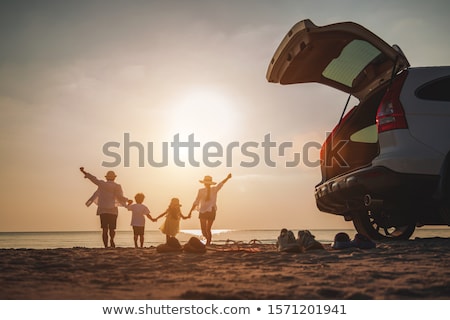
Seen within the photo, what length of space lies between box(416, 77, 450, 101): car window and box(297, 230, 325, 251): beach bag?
7.51 feet

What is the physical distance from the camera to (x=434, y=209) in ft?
22.1

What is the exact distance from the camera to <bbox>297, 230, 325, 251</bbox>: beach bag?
698 cm

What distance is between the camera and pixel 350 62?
6.90 meters

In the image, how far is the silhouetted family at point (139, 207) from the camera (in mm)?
9812

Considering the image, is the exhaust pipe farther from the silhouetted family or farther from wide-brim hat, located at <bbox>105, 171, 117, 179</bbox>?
wide-brim hat, located at <bbox>105, 171, 117, 179</bbox>

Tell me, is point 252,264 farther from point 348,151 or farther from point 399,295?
point 348,151

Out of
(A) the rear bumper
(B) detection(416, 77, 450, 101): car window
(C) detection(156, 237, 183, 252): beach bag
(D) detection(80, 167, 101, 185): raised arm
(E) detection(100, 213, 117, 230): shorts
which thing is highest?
(B) detection(416, 77, 450, 101): car window

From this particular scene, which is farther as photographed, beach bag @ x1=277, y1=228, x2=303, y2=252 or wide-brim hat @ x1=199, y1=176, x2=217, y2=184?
wide-brim hat @ x1=199, y1=176, x2=217, y2=184

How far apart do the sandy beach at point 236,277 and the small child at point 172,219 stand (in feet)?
15.2

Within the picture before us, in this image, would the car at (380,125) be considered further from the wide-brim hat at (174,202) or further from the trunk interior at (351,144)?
the wide-brim hat at (174,202)

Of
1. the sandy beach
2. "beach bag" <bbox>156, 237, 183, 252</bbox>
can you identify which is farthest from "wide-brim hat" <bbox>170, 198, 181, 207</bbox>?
the sandy beach

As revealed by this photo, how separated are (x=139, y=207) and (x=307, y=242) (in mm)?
4545
